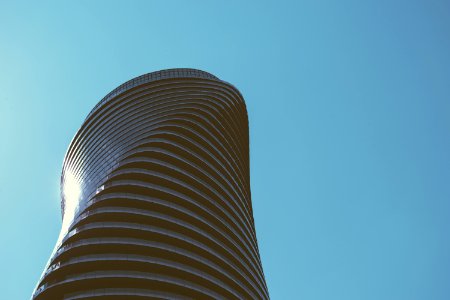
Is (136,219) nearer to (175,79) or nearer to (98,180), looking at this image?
(98,180)

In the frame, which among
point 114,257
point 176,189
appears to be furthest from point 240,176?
point 114,257

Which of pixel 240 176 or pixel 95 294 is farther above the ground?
pixel 240 176

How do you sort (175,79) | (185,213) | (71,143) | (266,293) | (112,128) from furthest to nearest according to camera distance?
(71,143) < (175,79) < (112,128) < (266,293) < (185,213)

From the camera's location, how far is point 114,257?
5078cm

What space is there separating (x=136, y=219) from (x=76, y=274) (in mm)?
9134

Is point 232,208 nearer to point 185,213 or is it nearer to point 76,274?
point 185,213

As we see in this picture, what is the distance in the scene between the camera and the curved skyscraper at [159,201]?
50.9 metres

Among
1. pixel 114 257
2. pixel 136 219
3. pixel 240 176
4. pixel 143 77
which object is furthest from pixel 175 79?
pixel 114 257

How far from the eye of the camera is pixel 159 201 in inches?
2290

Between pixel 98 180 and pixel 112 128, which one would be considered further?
pixel 112 128

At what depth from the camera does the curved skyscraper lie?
5093 cm

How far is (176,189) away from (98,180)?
392 inches

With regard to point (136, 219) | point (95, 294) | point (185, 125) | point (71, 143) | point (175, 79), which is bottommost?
point (95, 294)

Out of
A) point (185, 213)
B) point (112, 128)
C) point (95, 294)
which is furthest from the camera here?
point (112, 128)
